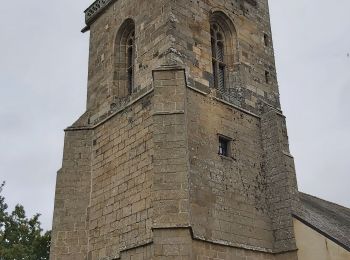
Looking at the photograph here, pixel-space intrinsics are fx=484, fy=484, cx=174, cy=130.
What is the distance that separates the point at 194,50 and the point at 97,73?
425 centimetres

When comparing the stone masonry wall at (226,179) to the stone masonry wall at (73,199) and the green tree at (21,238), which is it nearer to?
the stone masonry wall at (73,199)

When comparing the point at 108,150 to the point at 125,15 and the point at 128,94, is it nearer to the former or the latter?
the point at 128,94

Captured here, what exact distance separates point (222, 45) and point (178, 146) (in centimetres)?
564

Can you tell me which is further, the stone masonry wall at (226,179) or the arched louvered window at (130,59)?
the arched louvered window at (130,59)

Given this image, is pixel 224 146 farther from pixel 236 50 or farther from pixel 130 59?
pixel 130 59

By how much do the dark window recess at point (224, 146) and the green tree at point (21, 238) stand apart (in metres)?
10.0

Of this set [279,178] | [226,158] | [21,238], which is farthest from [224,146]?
[21,238]

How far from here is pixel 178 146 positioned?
1231 centimetres

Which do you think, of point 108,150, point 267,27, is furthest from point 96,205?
point 267,27

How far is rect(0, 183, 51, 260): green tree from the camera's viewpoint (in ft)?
63.8

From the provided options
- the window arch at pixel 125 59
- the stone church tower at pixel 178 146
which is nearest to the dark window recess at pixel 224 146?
the stone church tower at pixel 178 146

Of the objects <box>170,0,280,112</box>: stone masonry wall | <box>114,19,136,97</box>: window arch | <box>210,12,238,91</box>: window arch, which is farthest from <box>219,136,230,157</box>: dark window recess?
<box>114,19,136,97</box>: window arch

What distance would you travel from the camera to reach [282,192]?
47.1ft

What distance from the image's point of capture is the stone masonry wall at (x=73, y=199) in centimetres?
1434
